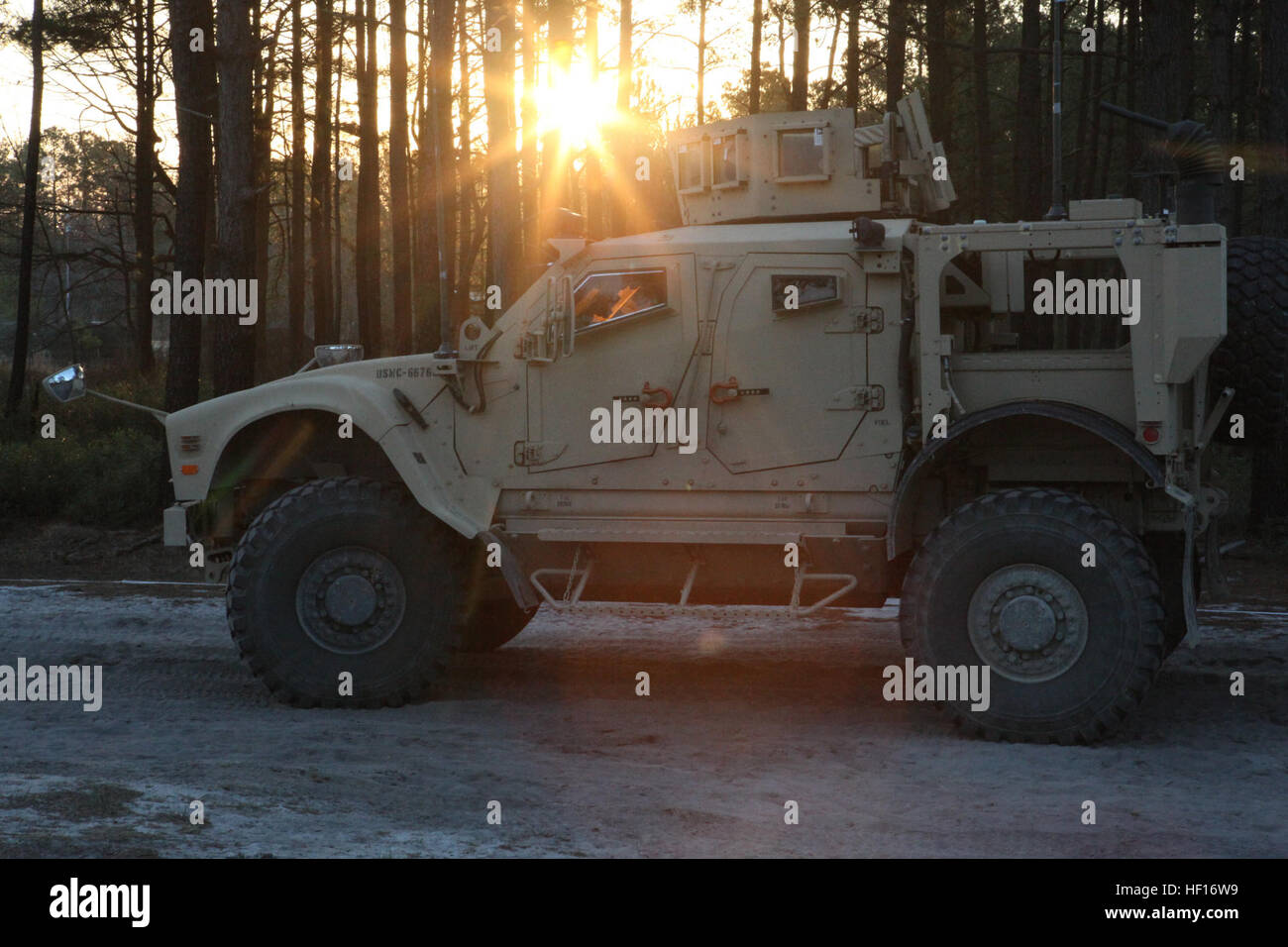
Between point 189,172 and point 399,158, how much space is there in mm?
8432

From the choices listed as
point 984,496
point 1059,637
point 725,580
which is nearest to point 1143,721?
point 1059,637

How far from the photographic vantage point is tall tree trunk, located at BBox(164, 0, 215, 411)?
18.2 m

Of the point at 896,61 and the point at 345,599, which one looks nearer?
the point at 345,599

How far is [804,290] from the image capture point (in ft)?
26.4

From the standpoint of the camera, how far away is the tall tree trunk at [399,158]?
2677 centimetres

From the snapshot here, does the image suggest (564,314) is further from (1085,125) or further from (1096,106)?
(1085,125)

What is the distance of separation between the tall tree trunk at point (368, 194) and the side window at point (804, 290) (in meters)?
23.8

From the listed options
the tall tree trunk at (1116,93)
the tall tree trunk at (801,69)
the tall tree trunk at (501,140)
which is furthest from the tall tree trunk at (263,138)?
the tall tree trunk at (1116,93)

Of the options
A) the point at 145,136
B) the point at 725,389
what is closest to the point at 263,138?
the point at 145,136

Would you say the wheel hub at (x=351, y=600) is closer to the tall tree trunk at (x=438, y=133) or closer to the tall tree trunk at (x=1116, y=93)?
the tall tree trunk at (x=438, y=133)

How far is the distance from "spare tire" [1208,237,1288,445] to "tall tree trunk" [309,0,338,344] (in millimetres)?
24982

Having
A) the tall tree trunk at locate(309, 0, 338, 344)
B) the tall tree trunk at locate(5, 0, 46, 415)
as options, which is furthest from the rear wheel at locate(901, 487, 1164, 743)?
the tall tree trunk at locate(5, 0, 46, 415)
